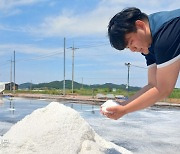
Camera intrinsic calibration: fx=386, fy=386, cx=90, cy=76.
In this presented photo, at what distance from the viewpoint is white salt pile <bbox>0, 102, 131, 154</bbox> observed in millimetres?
3109

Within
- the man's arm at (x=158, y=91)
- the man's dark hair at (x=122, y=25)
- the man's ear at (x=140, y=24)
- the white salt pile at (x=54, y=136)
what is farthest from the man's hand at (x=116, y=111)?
the white salt pile at (x=54, y=136)

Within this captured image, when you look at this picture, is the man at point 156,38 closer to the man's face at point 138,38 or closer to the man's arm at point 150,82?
the man's face at point 138,38

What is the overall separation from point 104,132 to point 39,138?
11.9 ft

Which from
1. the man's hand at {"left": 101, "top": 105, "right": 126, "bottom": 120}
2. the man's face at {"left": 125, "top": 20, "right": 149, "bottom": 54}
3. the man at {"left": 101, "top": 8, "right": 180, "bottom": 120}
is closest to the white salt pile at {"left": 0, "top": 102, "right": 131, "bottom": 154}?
the man's hand at {"left": 101, "top": 105, "right": 126, "bottom": 120}

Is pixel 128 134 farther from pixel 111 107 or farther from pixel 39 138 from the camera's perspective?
pixel 111 107

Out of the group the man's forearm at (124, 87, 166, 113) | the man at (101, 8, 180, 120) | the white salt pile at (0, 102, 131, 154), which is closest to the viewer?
the man at (101, 8, 180, 120)

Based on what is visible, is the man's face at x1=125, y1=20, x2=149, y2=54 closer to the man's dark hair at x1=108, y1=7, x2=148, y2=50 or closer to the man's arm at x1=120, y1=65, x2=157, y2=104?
the man's dark hair at x1=108, y1=7, x2=148, y2=50

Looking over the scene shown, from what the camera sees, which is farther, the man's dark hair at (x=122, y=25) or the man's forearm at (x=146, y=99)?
the man's forearm at (x=146, y=99)

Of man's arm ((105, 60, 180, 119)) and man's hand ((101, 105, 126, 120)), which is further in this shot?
man's hand ((101, 105, 126, 120))

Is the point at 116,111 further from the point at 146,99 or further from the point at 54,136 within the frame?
the point at 54,136

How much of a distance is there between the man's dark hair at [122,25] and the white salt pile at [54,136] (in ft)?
4.79

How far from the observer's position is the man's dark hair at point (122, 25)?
189cm

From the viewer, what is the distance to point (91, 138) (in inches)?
138

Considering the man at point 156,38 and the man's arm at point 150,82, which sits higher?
the man at point 156,38
